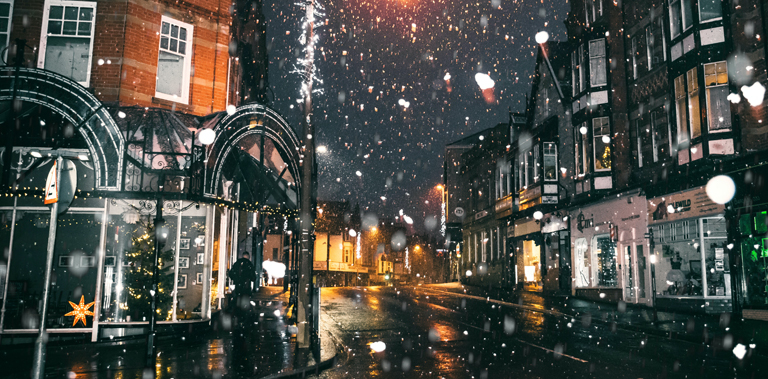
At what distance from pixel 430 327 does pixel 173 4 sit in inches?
435

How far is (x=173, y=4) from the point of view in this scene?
13703mm

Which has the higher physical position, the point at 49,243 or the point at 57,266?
the point at 49,243

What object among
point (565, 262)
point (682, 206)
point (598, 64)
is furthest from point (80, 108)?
point (565, 262)

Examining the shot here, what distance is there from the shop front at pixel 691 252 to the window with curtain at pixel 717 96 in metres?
2.32

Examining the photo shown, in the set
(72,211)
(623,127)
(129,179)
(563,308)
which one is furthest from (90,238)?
(623,127)

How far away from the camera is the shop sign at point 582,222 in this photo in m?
25.4

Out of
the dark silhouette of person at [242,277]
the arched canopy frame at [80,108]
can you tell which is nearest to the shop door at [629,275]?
the dark silhouette of person at [242,277]

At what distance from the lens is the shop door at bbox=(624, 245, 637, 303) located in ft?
72.8

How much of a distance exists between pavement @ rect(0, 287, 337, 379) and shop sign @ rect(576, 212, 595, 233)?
17.0 metres

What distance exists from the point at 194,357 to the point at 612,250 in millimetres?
20200

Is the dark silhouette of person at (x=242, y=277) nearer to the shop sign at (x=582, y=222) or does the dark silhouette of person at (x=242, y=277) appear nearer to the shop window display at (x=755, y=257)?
the shop window display at (x=755, y=257)

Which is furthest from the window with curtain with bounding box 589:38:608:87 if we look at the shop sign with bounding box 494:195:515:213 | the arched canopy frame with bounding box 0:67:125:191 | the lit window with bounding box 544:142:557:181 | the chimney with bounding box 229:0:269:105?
the arched canopy frame with bounding box 0:67:125:191

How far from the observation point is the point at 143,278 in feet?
40.1

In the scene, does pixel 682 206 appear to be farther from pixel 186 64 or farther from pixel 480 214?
pixel 480 214
